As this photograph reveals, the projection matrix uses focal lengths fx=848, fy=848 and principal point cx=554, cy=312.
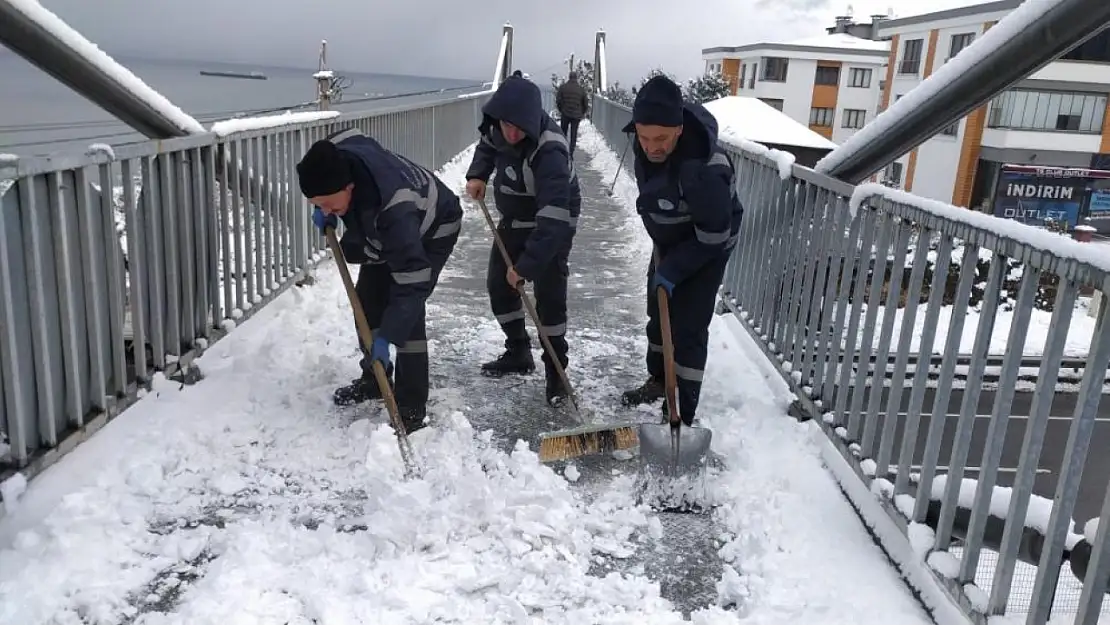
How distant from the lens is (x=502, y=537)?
322 cm

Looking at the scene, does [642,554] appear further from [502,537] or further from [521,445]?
[521,445]

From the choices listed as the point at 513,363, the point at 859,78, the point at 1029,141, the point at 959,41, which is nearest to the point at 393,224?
the point at 513,363

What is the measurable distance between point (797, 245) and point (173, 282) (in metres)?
3.28

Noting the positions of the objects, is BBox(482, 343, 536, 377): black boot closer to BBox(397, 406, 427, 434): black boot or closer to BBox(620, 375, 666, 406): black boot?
BBox(620, 375, 666, 406): black boot

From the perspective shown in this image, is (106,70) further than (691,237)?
Yes

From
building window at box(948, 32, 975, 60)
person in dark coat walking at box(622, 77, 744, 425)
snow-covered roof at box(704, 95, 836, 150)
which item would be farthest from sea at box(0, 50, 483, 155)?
building window at box(948, 32, 975, 60)

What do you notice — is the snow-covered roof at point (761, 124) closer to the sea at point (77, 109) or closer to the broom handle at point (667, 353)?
the sea at point (77, 109)

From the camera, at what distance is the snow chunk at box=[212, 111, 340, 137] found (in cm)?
491

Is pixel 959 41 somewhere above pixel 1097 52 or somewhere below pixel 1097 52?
above

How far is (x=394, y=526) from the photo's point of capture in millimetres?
3205

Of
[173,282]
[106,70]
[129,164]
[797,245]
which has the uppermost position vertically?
[106,70]

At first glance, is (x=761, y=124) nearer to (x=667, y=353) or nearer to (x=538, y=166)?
(x=538, y=166)

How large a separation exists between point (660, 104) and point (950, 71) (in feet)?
4.70

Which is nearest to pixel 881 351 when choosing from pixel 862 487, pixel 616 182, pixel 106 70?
pixel 862 487
